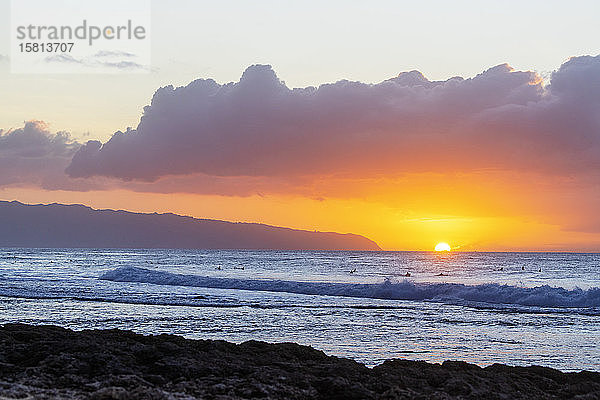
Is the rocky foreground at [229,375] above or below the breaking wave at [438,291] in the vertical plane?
above

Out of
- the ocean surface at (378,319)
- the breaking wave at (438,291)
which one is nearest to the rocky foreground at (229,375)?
the ocean surface at (378,319)

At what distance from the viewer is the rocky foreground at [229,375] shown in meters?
10.5

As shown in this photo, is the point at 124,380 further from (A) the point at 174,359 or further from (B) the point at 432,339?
(B) the point at 432,339

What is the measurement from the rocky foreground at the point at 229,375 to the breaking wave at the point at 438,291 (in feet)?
91.6

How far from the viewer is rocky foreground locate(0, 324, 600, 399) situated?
10.5m

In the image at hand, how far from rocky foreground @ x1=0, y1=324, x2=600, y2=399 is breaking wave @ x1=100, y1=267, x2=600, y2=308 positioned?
27910mm

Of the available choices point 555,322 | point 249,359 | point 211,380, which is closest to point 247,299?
point 555,322

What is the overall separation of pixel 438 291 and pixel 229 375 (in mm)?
36033

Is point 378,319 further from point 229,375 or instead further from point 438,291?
point 438,291

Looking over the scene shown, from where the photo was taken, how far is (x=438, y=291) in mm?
45750

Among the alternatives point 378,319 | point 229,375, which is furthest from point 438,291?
point 229,375

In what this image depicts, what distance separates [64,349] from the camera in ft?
42.9

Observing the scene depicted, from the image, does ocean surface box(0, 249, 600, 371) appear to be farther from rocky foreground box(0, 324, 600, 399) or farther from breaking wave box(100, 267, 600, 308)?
rocky foreground box(0, 324, 600, 399)

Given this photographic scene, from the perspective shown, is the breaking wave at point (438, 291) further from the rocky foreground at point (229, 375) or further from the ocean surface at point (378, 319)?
the rocky foreground at point (229, 375)
